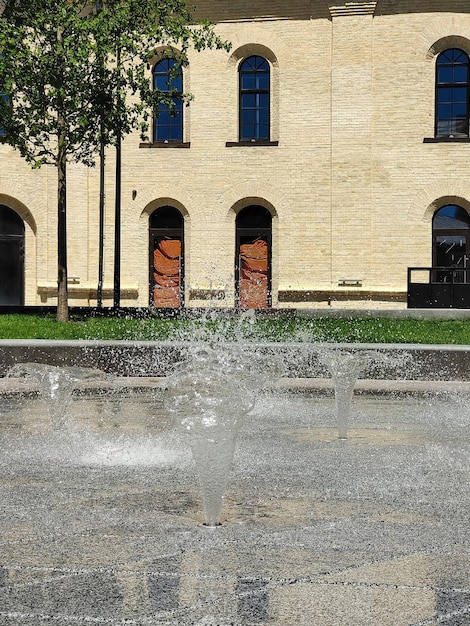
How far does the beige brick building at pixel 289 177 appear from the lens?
3067 centimetres

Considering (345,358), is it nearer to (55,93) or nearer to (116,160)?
(55,93)

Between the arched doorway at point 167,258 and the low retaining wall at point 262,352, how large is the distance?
57.0 ft

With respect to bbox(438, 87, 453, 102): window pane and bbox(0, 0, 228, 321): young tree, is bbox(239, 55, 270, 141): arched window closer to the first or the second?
bbox(438, 87, 453, 102): window pane

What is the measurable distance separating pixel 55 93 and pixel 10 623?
1887 cm

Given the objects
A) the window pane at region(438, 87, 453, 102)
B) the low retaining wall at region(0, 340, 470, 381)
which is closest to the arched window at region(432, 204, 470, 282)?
the window pane at region(438, 87, 453, 102)

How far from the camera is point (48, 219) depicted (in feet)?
105

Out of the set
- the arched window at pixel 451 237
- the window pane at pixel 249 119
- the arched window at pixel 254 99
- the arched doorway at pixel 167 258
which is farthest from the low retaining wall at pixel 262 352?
the window pane at pixel 249 119

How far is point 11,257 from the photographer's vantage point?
106 feet

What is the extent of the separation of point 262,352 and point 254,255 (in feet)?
57.4

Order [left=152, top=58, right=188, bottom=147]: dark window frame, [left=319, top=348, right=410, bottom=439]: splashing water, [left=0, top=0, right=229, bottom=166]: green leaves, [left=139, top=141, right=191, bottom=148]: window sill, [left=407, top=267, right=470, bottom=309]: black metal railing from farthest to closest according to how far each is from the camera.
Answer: [left=152, top=58, right=188, bottom=147]: dark window frame
[left=139, top=141, right=191, bottom=148]: window sill
[left=407, top=267, right=470, bottom=309]: black metal railing
[left=0, top=0, right=229, bottom=166]: green leaves
[left=319, top=348, right=410, bottom=439]: splashing water

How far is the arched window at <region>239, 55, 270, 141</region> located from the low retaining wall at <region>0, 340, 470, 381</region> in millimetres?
17947

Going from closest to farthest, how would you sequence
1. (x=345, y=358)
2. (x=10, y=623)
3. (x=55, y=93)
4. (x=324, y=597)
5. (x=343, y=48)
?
(x=10, y=623) < (x=324, y=597) < (x=345, y=358) < (x=55, y=93) < (x=343, y=48)

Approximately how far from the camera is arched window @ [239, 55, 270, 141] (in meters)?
32.0

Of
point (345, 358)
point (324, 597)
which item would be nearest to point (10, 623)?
point (324, 597)
